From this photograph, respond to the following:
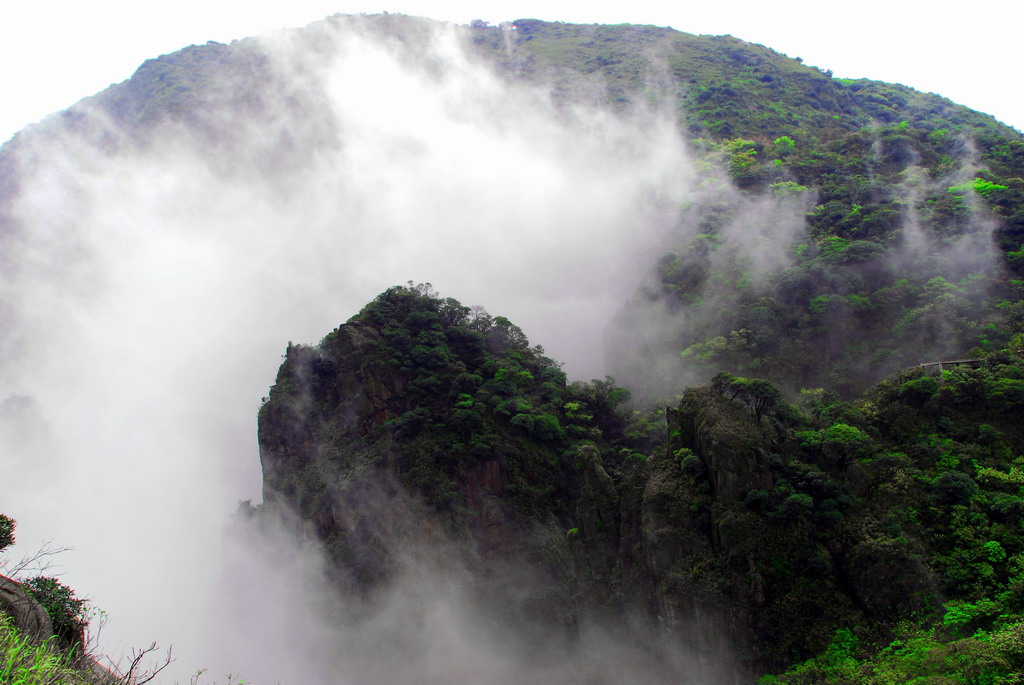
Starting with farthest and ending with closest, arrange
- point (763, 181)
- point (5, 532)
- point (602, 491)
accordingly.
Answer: point (763, 181)
point (602, 491)
point (5, 532)

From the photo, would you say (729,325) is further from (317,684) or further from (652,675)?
(317,684)

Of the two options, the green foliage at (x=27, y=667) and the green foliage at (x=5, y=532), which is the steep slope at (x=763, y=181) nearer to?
→ the green foliage at (x=5, y=532)

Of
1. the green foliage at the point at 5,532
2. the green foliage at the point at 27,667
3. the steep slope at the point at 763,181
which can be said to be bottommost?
the green foliage at the point at 5,532

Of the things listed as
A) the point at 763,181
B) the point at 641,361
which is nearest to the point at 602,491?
the point at 641,361

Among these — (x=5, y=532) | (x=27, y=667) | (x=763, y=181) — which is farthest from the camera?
(x=763, y=181)

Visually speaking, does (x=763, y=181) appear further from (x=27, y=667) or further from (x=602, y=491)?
(x=27, y=667)

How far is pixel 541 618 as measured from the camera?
46.3 meters

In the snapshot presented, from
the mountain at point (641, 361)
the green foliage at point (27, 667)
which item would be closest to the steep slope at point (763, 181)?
the mountain at point (641, 361)

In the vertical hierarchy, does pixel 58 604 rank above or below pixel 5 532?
below

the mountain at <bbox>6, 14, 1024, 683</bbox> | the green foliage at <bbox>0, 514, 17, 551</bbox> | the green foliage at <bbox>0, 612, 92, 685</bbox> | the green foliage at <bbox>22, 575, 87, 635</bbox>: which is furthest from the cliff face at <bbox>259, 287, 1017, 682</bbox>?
the green foliage at <bbox>0, 612, 92, 685</bbox>

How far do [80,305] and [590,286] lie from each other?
66.5 meters

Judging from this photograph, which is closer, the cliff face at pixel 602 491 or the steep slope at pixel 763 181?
the cliff face at pixel 602 491

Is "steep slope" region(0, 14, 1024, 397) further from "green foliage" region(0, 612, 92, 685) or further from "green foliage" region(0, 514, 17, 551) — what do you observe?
"green foliage" region(0, 612, 92, 685)

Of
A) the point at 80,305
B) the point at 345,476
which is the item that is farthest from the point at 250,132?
the point at 345,476
